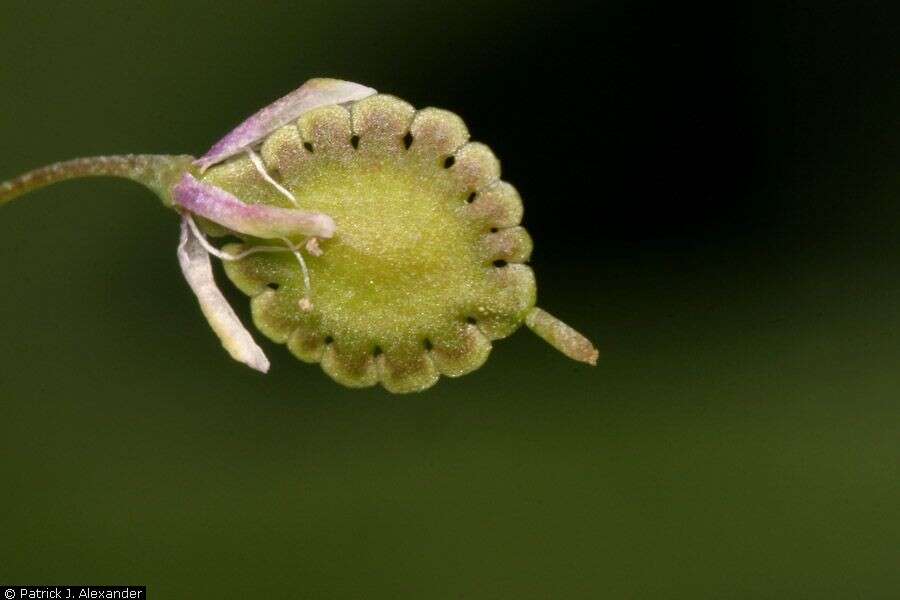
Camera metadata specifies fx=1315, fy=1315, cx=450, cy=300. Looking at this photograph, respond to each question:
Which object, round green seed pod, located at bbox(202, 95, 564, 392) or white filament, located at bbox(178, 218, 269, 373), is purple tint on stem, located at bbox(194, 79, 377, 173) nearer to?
round green seed pod, located at bbox(202, 95, 564, 392)

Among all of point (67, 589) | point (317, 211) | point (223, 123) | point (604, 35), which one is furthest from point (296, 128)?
point (604, 35)

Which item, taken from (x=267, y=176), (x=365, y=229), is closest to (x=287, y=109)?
(x=267, y=176)

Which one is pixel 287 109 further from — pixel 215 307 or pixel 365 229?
pixel 215 307

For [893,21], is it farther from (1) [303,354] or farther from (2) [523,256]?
(1) [303,354]

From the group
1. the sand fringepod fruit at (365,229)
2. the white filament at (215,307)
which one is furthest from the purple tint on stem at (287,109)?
the white filament at (215,307)

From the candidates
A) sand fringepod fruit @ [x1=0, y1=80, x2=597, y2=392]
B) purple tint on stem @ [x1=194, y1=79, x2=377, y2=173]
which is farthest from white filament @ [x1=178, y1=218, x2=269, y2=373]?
purple tint on stem @ [x1=194, y1=79, x2=377, y2=173]

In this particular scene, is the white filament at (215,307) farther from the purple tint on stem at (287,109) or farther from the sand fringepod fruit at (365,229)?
the purple tint on stem at (287,109)
